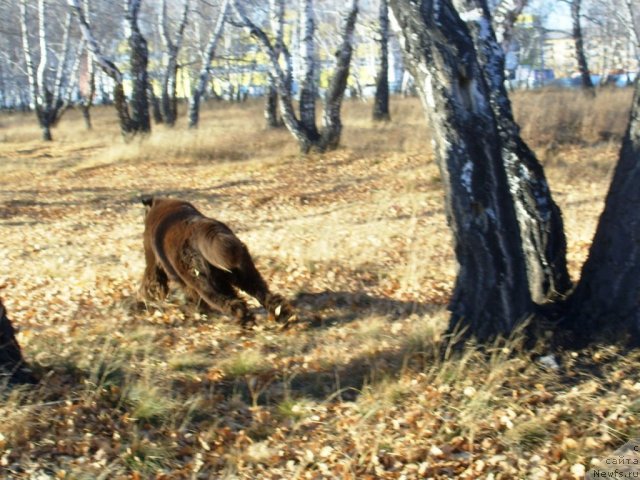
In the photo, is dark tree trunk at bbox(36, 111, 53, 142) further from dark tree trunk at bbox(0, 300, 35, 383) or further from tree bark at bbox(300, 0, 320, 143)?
dark tree trunk at bbox(0, 300, 35, 383)

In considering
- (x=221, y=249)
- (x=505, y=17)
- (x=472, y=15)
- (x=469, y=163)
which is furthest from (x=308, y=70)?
(x=469, y=163)

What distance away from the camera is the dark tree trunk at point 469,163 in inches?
212

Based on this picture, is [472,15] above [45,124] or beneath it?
above

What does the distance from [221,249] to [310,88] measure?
1181cm

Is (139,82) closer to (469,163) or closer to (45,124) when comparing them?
(45,124)

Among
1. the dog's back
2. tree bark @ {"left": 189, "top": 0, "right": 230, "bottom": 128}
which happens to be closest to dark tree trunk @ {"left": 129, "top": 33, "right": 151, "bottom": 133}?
tree bark @ {"left": 189, "top": 0, "right": 230, "bottom": 128}

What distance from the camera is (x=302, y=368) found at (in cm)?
647

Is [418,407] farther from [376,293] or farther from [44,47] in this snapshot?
[44,47]

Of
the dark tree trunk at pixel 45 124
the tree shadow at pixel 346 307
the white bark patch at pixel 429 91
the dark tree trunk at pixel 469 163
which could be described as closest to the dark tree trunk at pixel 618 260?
the dark tree trunk at pixel 469 163

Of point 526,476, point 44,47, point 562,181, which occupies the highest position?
point 44,47

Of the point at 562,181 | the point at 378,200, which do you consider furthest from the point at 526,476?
the point at 562,181

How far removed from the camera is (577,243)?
9.44 meters

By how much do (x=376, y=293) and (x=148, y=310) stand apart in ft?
8.48

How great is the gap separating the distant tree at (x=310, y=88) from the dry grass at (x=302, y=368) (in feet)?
14.5
